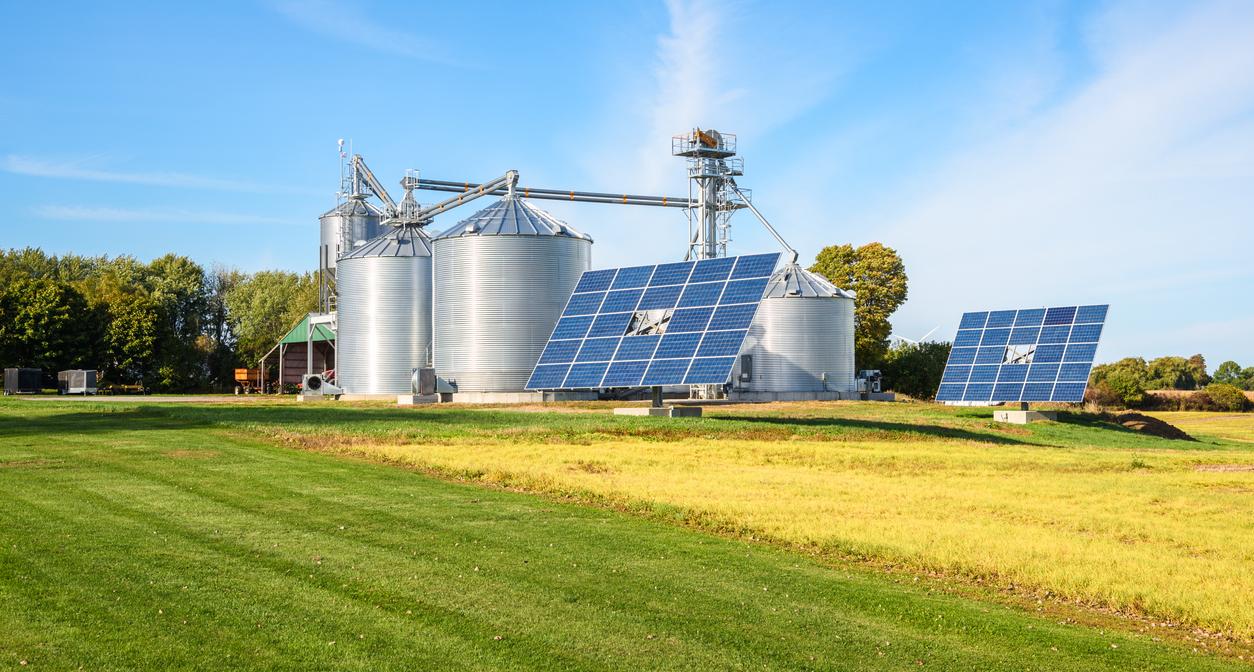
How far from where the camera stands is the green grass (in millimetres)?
12242

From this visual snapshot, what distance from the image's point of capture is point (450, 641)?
493 inches

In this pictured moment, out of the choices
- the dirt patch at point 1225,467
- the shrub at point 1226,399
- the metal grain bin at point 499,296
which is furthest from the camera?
the shrub at point 1226,399

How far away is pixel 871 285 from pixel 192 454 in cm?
7897

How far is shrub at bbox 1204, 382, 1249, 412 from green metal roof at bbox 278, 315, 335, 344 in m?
74.2

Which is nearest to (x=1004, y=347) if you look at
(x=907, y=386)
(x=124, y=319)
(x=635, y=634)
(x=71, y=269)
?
(x=907, y=386)

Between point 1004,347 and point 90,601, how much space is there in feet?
190

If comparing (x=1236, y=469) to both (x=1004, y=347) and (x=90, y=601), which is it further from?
(x=90, y=601)

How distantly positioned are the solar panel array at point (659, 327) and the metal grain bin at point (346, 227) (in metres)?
43.8

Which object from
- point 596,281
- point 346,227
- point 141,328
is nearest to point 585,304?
point 596,281

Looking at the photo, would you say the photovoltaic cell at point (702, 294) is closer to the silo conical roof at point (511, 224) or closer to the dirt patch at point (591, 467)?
the dirt patch at point (591, 467)

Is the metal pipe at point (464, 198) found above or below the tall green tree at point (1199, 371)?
above

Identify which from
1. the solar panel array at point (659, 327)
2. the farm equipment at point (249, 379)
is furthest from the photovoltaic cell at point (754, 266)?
the farm equipment at point (249, 379)

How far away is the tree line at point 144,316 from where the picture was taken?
9588 cm

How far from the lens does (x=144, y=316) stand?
100688 millimetres
